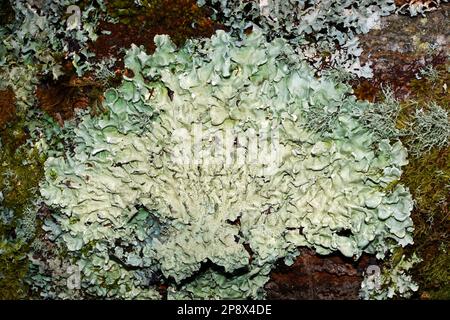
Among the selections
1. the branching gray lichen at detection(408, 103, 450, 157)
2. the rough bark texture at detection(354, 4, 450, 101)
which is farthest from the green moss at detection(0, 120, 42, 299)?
the branching gray lichen at detection(408, 103, 450, 157)

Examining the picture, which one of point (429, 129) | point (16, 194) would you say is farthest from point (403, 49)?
point (16, 194)

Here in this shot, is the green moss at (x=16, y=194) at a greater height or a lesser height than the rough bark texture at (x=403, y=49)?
lesser

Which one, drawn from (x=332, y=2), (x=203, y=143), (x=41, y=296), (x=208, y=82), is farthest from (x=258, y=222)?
(x=41, y=296)

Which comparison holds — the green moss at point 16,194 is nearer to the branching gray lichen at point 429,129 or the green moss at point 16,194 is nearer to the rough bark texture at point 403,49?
the rough bark texture at point 403,49

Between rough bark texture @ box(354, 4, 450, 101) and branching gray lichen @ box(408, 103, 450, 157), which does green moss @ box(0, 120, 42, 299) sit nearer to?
rough bark texture @ box(354, 4, 450, 101)

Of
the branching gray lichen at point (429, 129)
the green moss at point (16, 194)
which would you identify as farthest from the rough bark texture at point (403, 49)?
the green moss at point (16, 194)

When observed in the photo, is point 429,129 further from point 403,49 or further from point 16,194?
point 16,194

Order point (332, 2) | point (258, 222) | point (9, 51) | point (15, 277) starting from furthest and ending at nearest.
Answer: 1. point (15, 277)
2. point (9, 51)
3. point (258, 222)
4. point (332, 2)

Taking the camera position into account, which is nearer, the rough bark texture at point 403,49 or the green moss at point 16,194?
the rough bark texture at point 403,49

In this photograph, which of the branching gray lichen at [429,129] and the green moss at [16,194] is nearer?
the branching gray lichen at [429,129]

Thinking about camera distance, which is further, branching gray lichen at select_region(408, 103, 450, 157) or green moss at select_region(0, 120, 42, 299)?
green moss at select_region(0, 120, 42, 299)

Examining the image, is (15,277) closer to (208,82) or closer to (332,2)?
(208,82)
